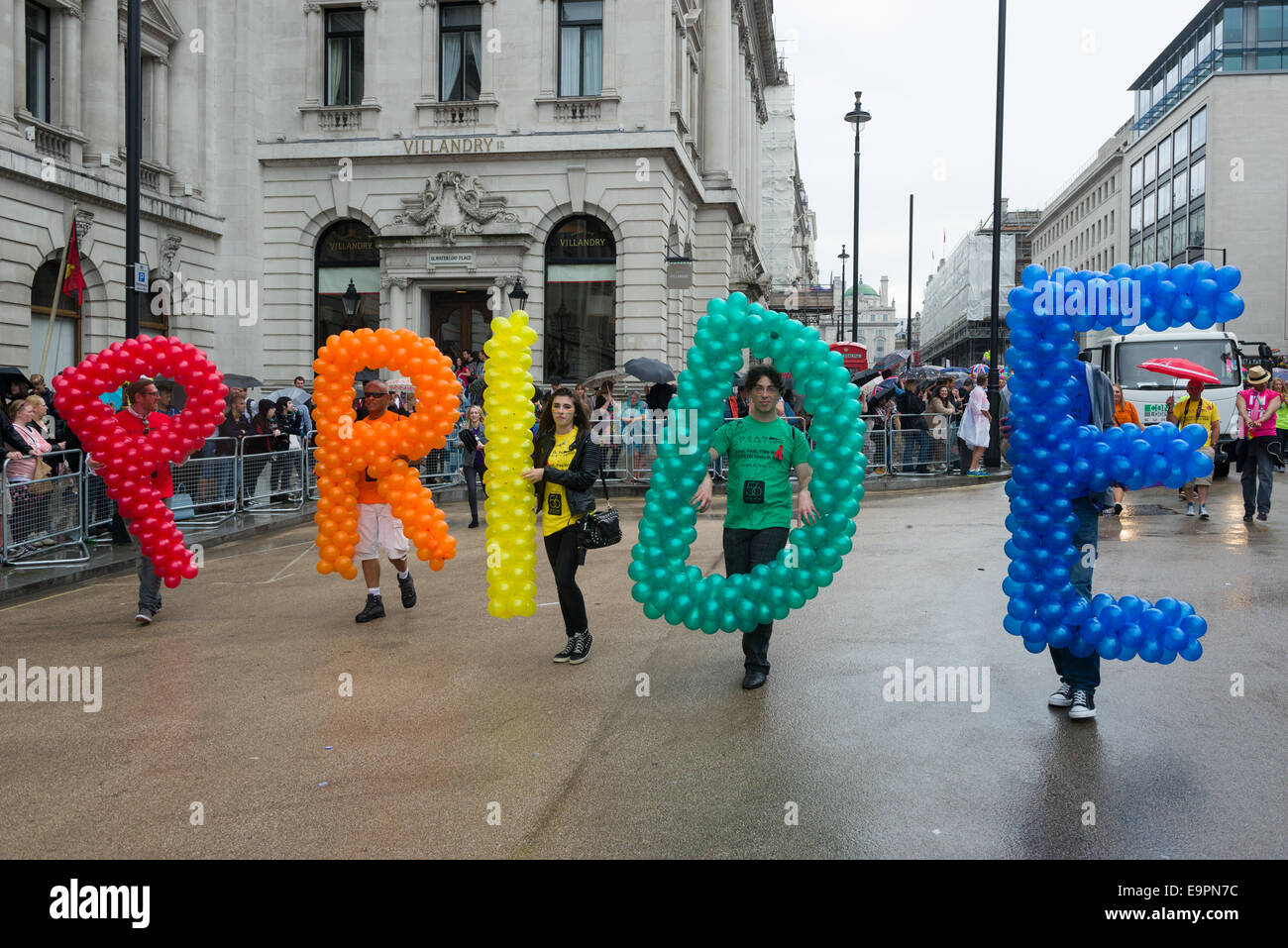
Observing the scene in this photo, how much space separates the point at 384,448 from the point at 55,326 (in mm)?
15970

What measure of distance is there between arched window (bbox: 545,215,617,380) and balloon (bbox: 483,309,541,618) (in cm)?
2002

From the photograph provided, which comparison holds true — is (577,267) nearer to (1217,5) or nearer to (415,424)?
(415,424)

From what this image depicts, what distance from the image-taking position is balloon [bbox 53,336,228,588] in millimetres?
8992

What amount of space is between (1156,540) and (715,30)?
1092 inches

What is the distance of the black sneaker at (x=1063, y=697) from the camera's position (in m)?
6.10

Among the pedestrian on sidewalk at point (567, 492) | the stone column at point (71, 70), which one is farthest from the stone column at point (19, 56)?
the pedestrian on sidewalk at point (567, 492)

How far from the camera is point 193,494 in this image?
48.0ft

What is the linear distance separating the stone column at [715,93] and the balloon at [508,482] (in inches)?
1118

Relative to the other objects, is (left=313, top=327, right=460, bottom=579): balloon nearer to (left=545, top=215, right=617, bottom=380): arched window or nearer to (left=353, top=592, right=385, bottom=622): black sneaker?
(left=353, top=592, right=385, bottom=622): black sneaker

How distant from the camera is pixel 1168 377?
2222cm

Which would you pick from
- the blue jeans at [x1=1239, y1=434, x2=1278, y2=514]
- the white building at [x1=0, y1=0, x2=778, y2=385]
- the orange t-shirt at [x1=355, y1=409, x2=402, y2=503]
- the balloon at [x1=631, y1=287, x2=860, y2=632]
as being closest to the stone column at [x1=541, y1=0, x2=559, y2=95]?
the white building at [x1=0, y1=0, x2=778, y2=385]
